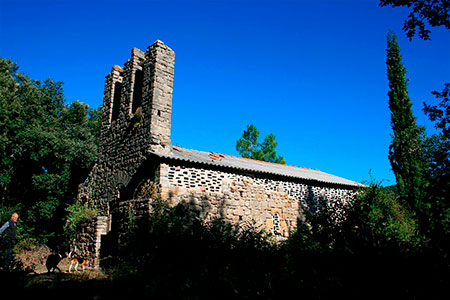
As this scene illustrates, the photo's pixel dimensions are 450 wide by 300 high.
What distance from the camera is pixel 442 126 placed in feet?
20.3

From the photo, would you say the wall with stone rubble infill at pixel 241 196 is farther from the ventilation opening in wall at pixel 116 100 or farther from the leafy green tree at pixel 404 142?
the leafy green tree at pixel 404 142

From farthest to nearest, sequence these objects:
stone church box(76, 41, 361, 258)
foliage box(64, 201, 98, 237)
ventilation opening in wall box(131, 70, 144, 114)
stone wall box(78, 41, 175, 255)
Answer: ventilation opening in wall box(131, 70, 144, 114) → foliage box(64, 201, 98, 237) → stone wall box(78, 41, 175, 255) → stone church box(76, 41, 361, 258)

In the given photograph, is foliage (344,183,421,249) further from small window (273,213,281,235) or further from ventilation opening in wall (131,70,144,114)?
ventilation opening in wall (131,70,144,114)

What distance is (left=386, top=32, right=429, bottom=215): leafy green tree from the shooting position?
50.2ft

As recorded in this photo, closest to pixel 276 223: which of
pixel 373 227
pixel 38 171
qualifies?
pixel 373 227

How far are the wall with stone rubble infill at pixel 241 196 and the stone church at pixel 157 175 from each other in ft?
0.10

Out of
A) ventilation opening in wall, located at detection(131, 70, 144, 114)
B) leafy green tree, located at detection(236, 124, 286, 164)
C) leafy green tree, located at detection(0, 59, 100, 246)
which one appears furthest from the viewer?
leafy green tree, located at detection(236, 124, 286, 164)

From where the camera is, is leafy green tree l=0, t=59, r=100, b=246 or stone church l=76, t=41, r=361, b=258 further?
leafy green tree l=0, t=59, r=100, b=246

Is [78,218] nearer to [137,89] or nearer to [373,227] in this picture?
[137,89]

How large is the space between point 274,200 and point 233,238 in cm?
541

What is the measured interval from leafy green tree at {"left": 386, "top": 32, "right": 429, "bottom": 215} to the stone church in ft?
21.1

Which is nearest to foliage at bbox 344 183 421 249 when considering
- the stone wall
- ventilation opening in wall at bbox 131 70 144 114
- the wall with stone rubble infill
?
the wall with stone rubble infill

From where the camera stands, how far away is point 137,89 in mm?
11297

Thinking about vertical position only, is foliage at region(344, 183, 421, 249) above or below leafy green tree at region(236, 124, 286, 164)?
below
